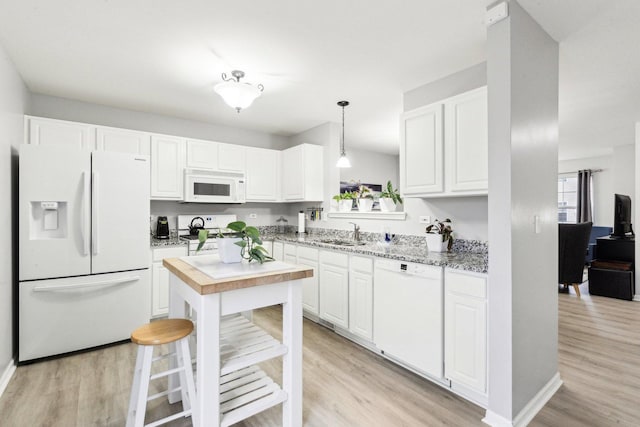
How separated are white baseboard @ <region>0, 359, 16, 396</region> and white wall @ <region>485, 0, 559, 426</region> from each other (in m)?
3.21

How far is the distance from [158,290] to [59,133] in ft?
6.07

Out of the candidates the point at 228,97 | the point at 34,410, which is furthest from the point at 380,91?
the point at 34,410

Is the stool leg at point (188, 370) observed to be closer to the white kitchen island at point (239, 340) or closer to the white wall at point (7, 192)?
the white kitchen island at point (239, 340)

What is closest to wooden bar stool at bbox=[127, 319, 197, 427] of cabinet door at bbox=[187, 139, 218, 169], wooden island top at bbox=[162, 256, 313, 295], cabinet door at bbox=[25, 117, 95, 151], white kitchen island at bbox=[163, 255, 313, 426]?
white kitchen island at bbox=[163, 255, 313, 426]

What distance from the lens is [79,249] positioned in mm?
2721

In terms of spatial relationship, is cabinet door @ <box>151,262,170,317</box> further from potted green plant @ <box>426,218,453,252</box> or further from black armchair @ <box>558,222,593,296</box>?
black armchair @ <box>558,222,593,296</box>

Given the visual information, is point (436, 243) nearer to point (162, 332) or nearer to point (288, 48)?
point (288, 48)

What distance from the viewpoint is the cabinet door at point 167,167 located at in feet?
11.8

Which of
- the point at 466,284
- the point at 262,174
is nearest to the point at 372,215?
the point at 466,284

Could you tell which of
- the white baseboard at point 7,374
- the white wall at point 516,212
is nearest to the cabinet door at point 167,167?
the white baseboard at point 7,374

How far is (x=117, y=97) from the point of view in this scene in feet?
10.9

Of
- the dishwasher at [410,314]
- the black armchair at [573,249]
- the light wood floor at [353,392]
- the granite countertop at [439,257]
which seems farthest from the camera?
the black armchair at [573,249]

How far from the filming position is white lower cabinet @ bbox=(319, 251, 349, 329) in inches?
118

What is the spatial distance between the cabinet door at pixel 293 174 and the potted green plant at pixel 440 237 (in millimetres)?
1964
